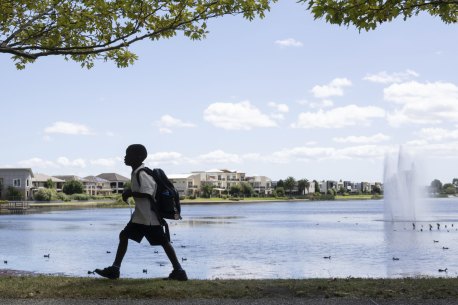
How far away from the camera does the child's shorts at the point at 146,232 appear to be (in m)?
10.7

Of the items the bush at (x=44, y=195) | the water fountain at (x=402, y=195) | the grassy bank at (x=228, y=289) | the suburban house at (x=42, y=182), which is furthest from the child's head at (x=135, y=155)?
the suburban house at (x=42, y=182)

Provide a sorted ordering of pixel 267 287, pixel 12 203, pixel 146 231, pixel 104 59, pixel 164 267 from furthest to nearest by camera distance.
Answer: pixel 12 203 → pixel 164 267 → pixel 104 59 → pixel 146 231 → pixel 267 287

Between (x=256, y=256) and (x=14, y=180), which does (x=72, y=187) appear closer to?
(x=14, y=180)

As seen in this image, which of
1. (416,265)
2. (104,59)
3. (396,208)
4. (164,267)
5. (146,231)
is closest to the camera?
(146,231)

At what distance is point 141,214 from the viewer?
10.6 m

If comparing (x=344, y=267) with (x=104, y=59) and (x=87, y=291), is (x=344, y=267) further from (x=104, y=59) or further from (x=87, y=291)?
(x=87, y=291)

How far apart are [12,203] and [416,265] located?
11824 cm

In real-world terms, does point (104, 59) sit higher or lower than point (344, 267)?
higher

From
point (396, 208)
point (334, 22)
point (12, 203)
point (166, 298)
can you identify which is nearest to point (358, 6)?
point (334, 22)

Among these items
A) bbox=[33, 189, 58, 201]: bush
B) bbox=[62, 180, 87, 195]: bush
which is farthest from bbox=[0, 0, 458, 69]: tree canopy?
bbox=[62, 180, 87, 195]: bush

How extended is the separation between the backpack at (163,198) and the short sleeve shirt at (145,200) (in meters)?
0.07

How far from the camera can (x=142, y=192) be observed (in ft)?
34.2

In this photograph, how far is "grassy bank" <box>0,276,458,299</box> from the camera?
30.7ft

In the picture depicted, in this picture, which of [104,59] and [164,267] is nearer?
[104,59]
